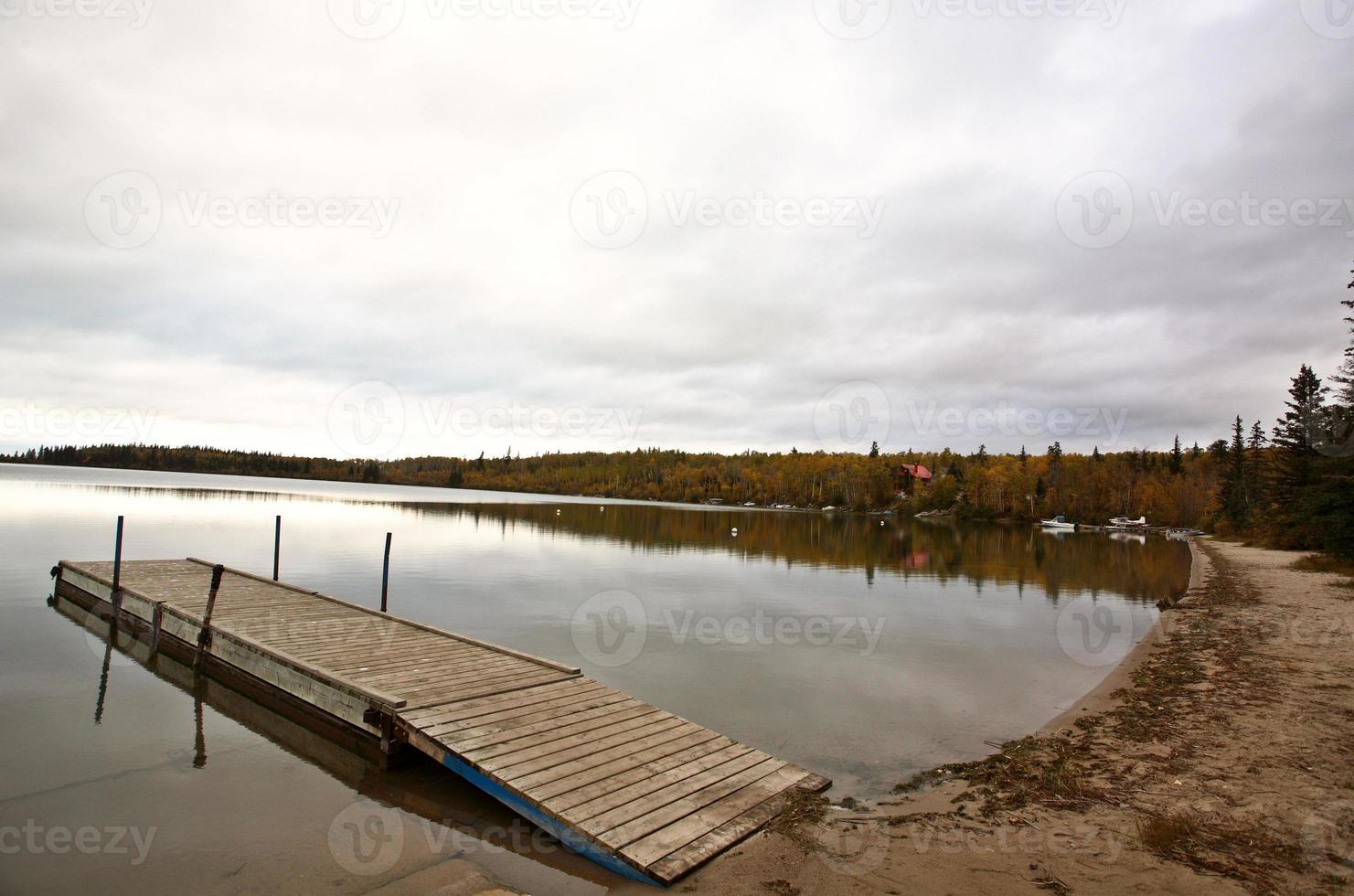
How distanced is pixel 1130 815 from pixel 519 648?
12.3 meters

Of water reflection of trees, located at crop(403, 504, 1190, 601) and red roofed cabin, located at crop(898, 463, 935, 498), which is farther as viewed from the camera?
red roofed cabin, located at crop(898, 463, 935, 498)

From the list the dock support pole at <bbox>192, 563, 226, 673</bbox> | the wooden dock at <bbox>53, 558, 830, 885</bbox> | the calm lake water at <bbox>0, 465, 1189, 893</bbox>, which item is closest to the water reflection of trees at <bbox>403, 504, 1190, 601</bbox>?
the calm lake water at <bbox>0, 465, 1189, 893</bbox>

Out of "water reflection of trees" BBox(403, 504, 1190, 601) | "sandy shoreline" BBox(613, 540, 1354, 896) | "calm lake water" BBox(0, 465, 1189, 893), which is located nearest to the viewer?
"sandy shoreline" BBox(613, 540, 1354, 896)

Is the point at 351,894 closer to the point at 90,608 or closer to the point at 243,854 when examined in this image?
the point at 243,854

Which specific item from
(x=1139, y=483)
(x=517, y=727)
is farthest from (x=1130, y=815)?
(x=1139, y=483)

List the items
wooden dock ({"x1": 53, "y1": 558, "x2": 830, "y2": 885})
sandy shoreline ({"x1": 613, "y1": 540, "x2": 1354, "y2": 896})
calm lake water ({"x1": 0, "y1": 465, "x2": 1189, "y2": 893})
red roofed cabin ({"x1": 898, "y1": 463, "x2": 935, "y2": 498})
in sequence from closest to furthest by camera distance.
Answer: sandy shoreline ({"x1": 613, "y1": 540, "x2": 1354, "y2": 896}), wooden dock ({"x1": 53, "y1": 558, "x2": 830, "y2": 885}), calm lake water ({"x1": 0, "y1": 465, "x2": 1189, "y2": 893}), red roofed cabin ({"x1": 898, "y1": 463, "x2": 935, "y2": 498})

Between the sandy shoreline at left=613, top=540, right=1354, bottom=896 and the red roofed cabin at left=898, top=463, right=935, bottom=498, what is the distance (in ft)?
487

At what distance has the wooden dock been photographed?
6746 millimetres

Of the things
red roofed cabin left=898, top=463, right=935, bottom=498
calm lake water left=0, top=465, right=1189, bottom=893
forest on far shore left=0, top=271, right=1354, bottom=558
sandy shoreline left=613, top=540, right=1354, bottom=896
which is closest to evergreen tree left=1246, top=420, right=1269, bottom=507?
forest on far shore left=0, top=271, right=1354, bottom=558

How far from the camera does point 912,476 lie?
15962cm

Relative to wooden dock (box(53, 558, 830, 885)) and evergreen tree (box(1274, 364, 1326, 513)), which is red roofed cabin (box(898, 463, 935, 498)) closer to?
evergreen tree (box(1274, 364, 1326, 513))

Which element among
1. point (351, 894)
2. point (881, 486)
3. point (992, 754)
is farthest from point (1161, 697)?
point (881, 486)

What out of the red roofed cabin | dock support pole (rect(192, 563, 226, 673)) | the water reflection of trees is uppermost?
the red roofed cabin

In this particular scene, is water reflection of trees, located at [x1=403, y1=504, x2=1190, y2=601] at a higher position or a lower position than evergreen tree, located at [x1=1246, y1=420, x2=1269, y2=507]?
lower
